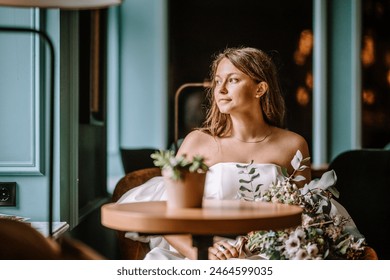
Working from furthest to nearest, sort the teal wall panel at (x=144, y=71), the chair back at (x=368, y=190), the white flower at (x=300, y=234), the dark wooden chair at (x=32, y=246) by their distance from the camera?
the teal wall panel at (x=144, y=71) < the chair back at (x=368, y=190) < the white flower at (x=300, y=234) < the dark wooden chair at (x=32, y=246)

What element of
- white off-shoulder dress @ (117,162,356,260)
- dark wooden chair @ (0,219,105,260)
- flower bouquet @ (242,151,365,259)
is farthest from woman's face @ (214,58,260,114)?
dark wooden chair @ (0,219,105,260)

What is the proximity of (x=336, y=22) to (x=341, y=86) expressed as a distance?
9.5 inches

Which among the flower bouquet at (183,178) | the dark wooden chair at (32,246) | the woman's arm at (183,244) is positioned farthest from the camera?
the woman's arm at (183,244)

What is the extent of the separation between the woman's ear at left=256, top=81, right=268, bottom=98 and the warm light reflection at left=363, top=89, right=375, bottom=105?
53cm

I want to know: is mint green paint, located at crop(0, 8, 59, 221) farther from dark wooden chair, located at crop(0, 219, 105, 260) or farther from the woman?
dark wooden chair, located at crop(0, 219, 105, 260)

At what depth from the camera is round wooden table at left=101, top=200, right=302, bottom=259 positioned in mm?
1091

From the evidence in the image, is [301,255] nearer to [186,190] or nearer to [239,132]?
[186,190]

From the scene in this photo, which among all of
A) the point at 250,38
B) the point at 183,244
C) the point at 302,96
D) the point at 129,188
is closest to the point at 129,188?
the point at 129,188

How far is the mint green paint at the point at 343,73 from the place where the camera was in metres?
1.96

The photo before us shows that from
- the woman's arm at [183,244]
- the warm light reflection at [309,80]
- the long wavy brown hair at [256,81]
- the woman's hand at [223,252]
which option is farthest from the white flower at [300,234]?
the warm light reflection at [309,80]

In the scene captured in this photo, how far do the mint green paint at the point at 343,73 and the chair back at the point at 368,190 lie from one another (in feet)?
0.28

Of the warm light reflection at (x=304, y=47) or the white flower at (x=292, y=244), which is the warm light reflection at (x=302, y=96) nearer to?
the warm light reflection at (x=304, y=47)
